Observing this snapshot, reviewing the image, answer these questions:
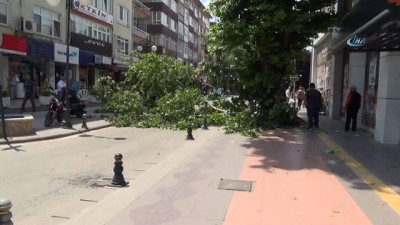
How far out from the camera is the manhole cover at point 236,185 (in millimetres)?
7074

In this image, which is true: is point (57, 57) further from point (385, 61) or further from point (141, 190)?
point (141, 190)

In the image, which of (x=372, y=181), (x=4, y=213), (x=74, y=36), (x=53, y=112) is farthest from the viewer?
(x=74, y=36)

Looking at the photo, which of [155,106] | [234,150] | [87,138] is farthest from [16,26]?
[234,150]

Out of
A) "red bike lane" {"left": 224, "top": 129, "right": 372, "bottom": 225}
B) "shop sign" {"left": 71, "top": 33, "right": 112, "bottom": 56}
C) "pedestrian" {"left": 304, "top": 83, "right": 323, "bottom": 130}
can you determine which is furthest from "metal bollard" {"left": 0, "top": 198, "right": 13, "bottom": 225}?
"shop sign" {"left": 71, "top": 33, "right": 112, "bottom": 56}

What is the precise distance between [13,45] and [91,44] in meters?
10.8

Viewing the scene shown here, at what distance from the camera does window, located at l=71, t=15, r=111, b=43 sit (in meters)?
32.8

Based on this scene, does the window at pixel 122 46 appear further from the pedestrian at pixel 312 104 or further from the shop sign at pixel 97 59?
the pedestrian at pixel 312 104

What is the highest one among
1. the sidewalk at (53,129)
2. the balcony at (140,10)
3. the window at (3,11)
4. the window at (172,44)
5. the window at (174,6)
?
the window at (174,6)

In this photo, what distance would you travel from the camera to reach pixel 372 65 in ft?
50.6

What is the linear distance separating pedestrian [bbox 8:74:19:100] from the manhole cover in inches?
820

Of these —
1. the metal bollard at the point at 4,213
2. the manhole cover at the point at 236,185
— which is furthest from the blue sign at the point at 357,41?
the metal bollard at the point at 4,213

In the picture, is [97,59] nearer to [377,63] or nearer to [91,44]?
[91,44]

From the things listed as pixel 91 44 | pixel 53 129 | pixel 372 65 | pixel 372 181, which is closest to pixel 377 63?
pixel 372 65

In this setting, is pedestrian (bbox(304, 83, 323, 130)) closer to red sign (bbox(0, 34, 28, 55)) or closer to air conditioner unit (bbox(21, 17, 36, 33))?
red sign (bbox(0, 34, 28, 55))
